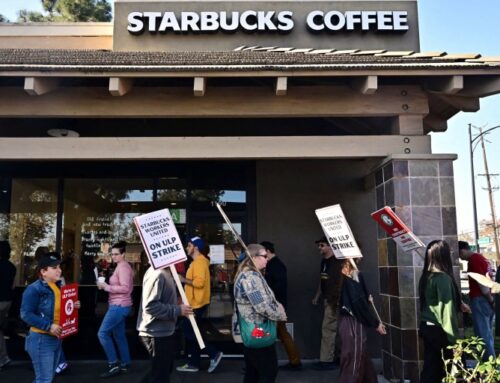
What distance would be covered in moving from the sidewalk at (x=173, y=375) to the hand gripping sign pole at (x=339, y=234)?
5.83 ft

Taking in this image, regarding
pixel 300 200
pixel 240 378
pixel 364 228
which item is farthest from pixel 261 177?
pixel 240 378

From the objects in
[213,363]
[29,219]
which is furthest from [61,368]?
[29,219]

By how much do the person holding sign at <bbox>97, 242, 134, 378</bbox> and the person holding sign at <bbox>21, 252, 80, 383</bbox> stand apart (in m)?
1.82

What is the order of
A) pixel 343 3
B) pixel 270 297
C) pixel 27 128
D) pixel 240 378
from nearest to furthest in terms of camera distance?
pixel 270 297 < pixel 240 378 < pixel 27 128 < pixel 343 3

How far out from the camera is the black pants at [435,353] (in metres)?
4.71

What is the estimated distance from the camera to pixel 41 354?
4.52 m

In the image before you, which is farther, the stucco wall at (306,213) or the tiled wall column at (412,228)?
the stucco wall at (306,213)

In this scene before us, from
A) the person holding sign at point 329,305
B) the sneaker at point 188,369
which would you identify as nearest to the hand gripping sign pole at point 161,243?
the sneaker at point 188,369

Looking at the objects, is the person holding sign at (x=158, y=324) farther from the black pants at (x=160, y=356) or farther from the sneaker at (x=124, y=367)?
the sneaker at (x=124, y=367)

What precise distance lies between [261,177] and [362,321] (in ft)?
11.8

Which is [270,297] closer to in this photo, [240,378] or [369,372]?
[369,372]

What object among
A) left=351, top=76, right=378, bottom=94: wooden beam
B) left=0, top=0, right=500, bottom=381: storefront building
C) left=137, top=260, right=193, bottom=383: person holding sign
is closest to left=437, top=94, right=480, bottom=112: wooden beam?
left=0, top=0, right=500, bottom=381: storefront building

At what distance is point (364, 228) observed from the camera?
7.96 m

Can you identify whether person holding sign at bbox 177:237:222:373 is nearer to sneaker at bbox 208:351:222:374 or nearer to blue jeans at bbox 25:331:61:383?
sneaker at bbox 208:351:222:374
